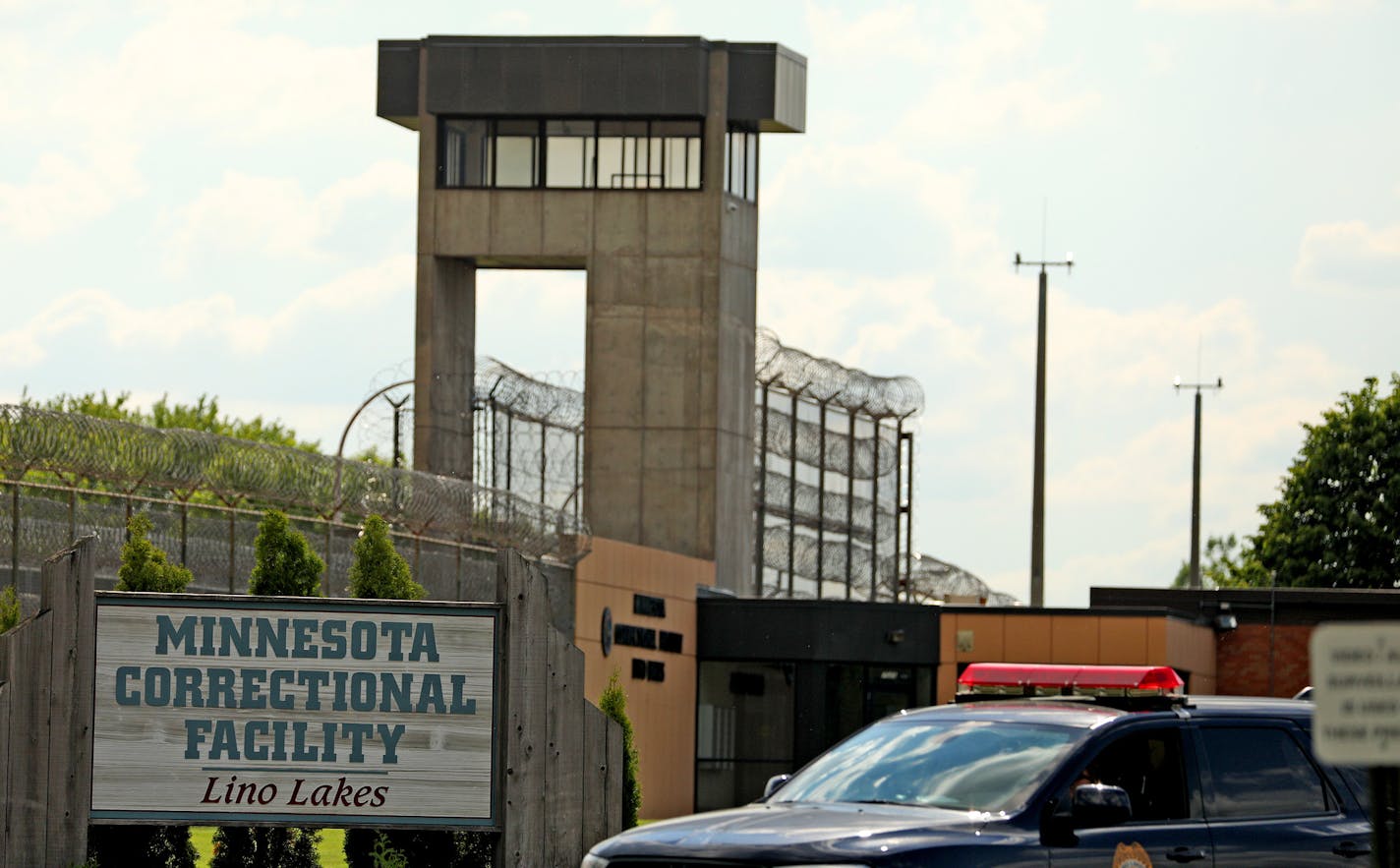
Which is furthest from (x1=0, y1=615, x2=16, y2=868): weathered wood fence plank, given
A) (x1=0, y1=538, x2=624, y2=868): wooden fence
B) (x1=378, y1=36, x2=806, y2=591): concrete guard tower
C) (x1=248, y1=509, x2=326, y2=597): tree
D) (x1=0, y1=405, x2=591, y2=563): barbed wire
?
(x1=378, y1=36, x2=806, y2=591): concrete guard tower

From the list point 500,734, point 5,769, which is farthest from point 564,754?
point 5,769

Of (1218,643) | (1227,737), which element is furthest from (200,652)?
(1218,643)

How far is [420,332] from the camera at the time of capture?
49625 millimetres

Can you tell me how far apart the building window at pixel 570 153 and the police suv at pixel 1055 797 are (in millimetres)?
37698

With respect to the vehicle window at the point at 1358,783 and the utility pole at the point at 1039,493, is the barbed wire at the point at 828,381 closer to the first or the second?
the utility pole at the point at 1039,493

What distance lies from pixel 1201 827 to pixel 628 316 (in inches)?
1523

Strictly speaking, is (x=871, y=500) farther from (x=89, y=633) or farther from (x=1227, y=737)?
(x=1227, y=737)

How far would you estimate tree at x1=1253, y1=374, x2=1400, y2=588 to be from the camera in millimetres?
59750

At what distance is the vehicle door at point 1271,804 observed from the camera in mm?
11109

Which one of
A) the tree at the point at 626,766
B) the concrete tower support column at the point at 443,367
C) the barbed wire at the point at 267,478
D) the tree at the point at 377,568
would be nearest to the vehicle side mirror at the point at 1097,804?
the tree at the point at 377,568

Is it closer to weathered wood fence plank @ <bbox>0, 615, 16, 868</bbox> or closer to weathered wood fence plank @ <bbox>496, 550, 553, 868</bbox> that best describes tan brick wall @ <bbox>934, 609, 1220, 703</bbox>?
weathered wood fence plank @ <bbox>496, 550, 553, 868</bbox>

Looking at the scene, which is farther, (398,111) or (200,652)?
(398,111)

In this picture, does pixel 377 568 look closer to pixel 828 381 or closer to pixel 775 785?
pixel 775 785

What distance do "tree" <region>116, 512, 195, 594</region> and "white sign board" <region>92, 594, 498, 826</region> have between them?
62.3 inches
